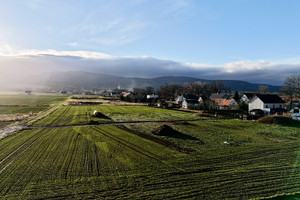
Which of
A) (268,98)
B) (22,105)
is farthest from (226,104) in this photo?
(22,105)


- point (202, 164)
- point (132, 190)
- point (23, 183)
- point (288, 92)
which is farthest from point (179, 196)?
point (288, 92)

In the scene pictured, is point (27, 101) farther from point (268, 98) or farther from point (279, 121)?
point (279, 121)

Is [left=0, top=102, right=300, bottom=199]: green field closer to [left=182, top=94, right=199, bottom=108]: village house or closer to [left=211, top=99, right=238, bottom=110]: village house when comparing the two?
[left=211, top=99, right=238, bottom=110]: village house

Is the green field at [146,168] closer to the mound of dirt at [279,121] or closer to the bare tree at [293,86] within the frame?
the mound of dirt at [279,121]

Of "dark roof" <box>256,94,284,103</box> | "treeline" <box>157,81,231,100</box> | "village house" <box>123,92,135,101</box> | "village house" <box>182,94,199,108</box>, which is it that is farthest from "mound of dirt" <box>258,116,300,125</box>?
"treeline" <box>157,81,231,100</box>

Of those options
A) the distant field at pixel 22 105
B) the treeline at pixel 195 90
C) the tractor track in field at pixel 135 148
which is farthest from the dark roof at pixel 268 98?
the distant field at pixel 22 105

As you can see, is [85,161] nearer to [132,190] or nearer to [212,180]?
[132,190]
